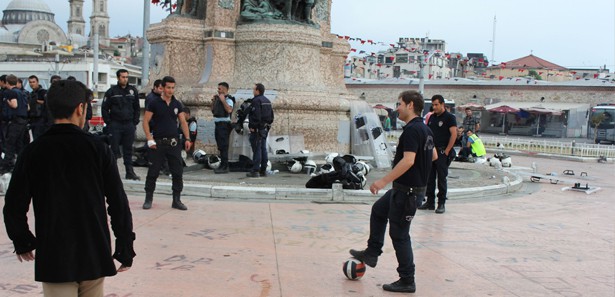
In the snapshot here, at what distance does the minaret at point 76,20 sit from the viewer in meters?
140

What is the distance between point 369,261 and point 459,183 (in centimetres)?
627

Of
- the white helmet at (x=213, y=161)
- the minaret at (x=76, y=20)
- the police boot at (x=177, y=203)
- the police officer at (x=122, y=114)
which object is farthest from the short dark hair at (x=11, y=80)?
the minaret at (x=76, y=20)

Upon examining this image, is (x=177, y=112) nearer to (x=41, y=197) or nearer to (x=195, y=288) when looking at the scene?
(x=195, y=288)

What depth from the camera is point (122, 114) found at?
9.20 m

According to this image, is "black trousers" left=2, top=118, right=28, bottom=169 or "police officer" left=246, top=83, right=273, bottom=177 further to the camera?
"black trousers" left=2, top=118, right=28, bottom=169

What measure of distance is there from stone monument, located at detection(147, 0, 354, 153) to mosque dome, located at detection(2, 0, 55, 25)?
125349 mm

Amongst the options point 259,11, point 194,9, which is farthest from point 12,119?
point 259,11

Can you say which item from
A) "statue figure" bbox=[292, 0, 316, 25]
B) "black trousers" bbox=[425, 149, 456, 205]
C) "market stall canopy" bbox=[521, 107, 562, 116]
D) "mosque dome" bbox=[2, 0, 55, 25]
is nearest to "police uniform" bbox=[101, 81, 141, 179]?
"black trousers" bbox=[425, 149, 456, 205]

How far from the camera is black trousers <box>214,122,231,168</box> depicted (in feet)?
34.5

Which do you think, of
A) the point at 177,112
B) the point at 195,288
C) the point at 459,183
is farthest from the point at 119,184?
the point at 459,183

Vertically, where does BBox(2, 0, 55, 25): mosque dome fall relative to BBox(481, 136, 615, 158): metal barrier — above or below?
above

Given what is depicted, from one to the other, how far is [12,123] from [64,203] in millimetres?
8424

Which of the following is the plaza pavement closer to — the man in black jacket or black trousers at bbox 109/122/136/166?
Answer: black trousers at bbox 109/122/136/166

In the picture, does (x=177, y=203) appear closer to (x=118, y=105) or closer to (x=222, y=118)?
(x=118, y=105)
